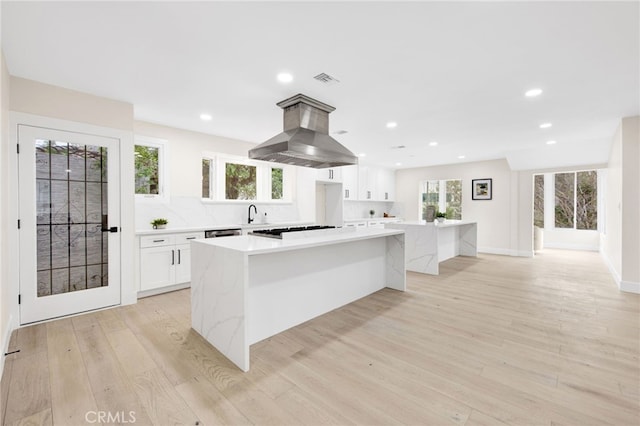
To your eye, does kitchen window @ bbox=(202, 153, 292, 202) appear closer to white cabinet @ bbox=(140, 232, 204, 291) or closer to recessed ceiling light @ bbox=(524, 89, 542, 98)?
white cabinet @ bbox=(140, 232, 204, 291)

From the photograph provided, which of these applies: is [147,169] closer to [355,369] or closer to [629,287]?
[355,369]

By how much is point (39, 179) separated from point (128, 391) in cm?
250

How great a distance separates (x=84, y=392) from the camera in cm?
184

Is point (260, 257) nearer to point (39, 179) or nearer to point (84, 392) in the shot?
point (84, 392)

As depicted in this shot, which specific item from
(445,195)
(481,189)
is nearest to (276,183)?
(445,195)

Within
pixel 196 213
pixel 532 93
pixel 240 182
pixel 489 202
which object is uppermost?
pixel 532 93

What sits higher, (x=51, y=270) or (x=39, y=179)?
(x=39, y=179)

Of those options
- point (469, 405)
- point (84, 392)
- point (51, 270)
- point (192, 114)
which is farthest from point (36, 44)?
point (469, 405)

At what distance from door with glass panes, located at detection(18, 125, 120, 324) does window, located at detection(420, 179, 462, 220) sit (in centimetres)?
729

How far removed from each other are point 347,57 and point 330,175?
175 inches

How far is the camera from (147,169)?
432 cm

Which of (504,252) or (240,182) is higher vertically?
(240,182)

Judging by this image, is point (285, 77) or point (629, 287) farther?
point (629, 287)

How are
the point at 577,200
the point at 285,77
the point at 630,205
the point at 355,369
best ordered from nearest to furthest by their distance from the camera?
the point at 355,369
the point at 285,77
the point at 630,205
the point at 577,200
